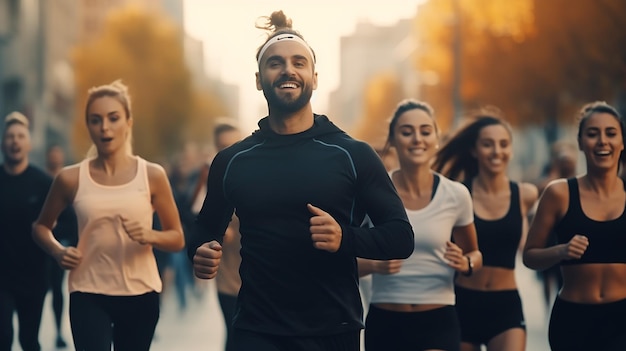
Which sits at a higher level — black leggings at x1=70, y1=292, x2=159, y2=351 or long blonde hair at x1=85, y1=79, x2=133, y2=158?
long blonde hair at x1=85, y1=79, x2=133, y2=158

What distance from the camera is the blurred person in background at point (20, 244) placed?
8680 millimetres

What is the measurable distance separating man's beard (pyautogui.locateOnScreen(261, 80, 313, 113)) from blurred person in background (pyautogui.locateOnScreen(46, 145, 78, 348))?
3.30 meters

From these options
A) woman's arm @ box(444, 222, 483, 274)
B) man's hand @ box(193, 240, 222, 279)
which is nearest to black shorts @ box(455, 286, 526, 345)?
woman's arm @ box(444, 222, 483, 274)

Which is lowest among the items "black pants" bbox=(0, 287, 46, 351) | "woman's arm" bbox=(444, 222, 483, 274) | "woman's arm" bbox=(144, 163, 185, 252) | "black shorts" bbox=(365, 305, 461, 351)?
"black shorts" bbox=(365, 305, 461, 351)

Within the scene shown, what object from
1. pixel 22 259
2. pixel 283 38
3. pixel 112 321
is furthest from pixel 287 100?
pixel 22 259

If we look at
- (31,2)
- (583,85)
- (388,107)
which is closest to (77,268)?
(583,85)

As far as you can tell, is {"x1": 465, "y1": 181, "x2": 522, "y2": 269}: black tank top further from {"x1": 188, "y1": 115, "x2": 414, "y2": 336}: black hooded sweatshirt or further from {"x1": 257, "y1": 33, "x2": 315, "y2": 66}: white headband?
{"x1": 257, "y1": 33, "x2": 315, "y2": 66}: white headband

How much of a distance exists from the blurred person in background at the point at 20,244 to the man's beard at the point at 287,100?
4038 millimetres

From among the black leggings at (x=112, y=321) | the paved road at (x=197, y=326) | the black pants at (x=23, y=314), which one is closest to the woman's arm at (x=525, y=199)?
the black leggings at (x=112, y=321)

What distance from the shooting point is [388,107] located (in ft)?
370

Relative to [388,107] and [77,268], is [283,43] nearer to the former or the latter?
[77,268]

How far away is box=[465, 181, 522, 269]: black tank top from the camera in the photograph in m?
8.08

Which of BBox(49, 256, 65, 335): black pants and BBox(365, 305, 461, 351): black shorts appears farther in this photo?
BBox(49, 256, 65, 335): black pants

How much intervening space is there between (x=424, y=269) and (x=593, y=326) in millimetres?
924
